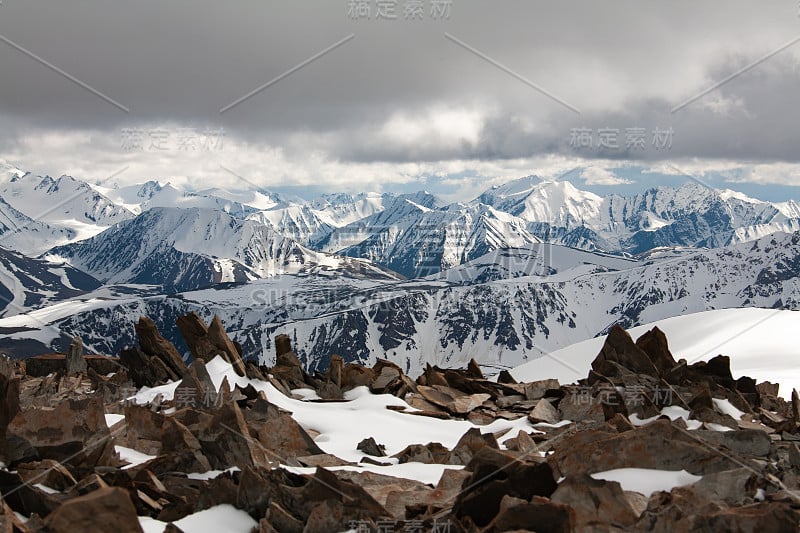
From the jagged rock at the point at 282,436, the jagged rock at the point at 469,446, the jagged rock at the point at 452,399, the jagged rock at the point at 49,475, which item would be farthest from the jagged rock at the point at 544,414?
the jagged rock at the point at 49,475

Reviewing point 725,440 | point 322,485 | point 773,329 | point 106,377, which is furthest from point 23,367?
point 773,329

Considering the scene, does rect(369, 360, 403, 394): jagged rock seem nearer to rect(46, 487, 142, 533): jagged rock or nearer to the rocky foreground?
the rocky foreground

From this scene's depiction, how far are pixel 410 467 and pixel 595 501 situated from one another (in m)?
7.20

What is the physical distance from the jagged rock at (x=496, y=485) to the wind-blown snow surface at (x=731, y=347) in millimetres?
28859

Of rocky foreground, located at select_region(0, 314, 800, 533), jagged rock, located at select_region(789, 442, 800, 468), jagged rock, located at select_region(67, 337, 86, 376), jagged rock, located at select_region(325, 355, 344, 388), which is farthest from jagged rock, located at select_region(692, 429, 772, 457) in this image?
jagged rock, located at select_region(67, 337, 86, 376)

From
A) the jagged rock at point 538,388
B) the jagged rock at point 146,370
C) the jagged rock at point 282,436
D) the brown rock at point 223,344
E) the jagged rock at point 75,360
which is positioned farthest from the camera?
the jagged rock at point 75,360

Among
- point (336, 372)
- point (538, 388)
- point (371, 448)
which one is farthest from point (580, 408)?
point (336, 372)

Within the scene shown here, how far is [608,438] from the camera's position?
1555cm

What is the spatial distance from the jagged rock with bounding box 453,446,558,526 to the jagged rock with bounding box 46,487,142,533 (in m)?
5.45

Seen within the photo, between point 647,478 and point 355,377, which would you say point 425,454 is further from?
point 355,377

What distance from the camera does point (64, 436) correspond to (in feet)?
52.7

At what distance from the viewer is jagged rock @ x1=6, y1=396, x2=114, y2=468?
50.7ft

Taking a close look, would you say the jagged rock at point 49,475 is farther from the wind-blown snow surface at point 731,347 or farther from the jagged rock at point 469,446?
the wind-blown snow surface at point 731,347

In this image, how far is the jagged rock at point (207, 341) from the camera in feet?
106
